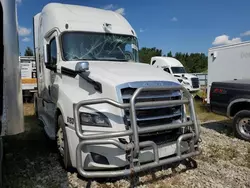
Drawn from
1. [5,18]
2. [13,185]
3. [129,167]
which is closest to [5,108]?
[5,18]

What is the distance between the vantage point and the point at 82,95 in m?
4.09

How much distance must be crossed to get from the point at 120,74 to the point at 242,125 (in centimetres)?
412

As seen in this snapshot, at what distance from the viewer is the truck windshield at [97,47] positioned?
5090 mm

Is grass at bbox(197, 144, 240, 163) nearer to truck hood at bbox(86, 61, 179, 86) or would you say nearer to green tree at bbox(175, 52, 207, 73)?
truck hood at bbox(86, 61, 179, 86)

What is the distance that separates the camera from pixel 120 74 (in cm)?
416

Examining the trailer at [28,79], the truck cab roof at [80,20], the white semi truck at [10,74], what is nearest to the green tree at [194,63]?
the trailer at [28,79]

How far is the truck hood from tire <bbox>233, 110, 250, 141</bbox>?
309 centimetres

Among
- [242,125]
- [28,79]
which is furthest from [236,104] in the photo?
[28,79]

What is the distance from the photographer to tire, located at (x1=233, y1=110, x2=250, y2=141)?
6.48 meters

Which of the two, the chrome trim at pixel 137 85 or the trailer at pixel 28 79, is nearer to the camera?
the chrome trim at pixel 137 85

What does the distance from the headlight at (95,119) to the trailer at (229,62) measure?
256 inches

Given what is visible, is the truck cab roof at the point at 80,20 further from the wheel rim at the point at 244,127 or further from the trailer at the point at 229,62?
the trailer at the point at 229,62

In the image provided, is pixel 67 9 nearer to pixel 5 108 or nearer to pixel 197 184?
pixel 5 108

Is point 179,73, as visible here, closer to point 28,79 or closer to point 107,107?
point 28,79
